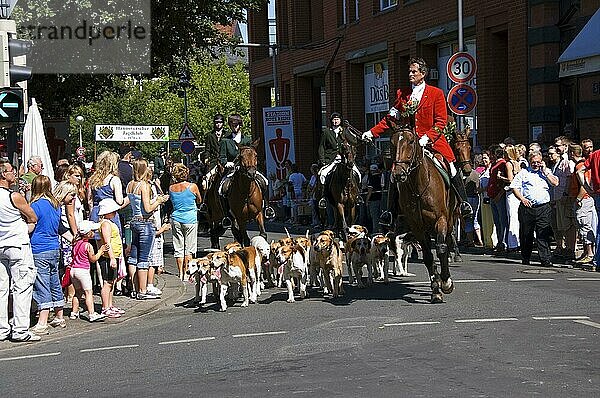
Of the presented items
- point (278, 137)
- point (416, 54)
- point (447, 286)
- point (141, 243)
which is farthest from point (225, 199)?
point (416, 54)

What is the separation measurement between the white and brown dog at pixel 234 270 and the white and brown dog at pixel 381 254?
2.04 metres

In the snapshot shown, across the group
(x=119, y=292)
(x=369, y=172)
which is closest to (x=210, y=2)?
(x=369, y=172)

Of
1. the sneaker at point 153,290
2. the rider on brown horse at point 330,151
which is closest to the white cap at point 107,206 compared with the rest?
the sneaker at point 153,290

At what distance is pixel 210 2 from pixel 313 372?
18.4m

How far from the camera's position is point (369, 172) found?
Answer: 2847 cm

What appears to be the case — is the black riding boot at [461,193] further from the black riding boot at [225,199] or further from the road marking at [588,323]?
the black riding boot at [225,199]

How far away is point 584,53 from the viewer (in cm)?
2369

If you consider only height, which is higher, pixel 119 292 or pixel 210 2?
pixel 210 2

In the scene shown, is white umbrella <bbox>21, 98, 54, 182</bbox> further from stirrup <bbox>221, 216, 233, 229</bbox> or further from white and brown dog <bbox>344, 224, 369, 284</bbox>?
white and brown dog <bbox>344, 224, 369, 284</bbox>

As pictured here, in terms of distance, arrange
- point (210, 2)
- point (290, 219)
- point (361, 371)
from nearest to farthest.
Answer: point (361, 371) < point (210, 2) < point (290, 219)

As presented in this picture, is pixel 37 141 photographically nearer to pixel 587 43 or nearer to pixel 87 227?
pixel 87 227

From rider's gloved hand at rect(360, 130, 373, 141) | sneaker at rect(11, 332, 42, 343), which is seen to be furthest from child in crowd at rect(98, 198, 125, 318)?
rider's gloved hand at rect(360, 130, 373, 141)

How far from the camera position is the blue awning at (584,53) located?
76.8 ft

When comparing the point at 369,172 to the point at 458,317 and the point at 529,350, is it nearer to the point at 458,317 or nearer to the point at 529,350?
the point at 458,317
